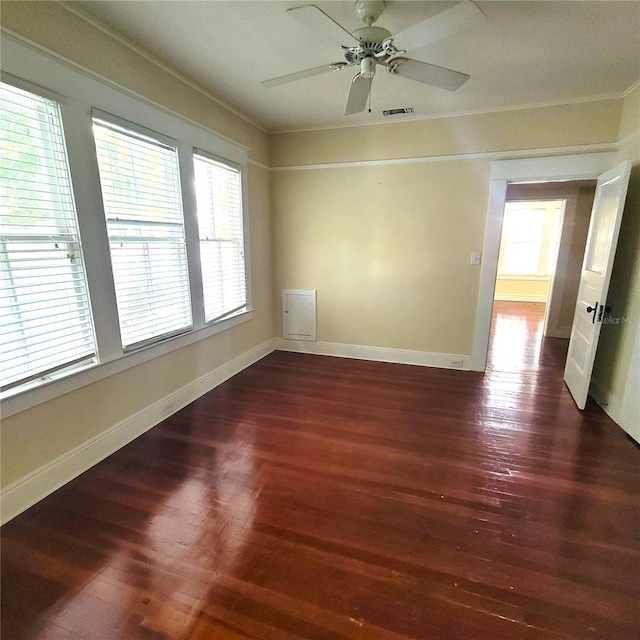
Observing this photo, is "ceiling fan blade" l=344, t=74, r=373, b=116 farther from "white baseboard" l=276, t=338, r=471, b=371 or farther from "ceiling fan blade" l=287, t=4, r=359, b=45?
"white baseboard" l=276, t=338, r=471, b=371

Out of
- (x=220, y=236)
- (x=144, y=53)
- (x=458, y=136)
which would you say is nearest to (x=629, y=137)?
(x=458, y=136)

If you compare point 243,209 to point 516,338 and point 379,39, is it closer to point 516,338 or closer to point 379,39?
point 379,39

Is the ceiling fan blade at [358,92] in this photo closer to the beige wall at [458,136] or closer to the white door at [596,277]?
the beige wall at [458,136]

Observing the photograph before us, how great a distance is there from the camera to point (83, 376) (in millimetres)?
2057

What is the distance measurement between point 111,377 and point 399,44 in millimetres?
2599

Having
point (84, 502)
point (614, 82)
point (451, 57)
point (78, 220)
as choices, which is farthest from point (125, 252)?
point (614, 82)

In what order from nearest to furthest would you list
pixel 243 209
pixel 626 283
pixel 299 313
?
pixel 626 283, pixel 243 209, pixel 299 313

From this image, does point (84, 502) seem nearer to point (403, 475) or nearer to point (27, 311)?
point (27, 311)

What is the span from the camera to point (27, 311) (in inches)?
69.5

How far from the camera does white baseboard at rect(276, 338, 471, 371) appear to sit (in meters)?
3.84

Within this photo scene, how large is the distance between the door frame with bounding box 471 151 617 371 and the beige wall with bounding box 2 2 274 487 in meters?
2.59

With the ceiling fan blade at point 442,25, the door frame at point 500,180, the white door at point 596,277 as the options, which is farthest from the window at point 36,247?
the white door at point 596,277

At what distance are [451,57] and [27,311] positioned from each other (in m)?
3.10

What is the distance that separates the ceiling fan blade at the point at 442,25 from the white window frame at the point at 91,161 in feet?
5.69
